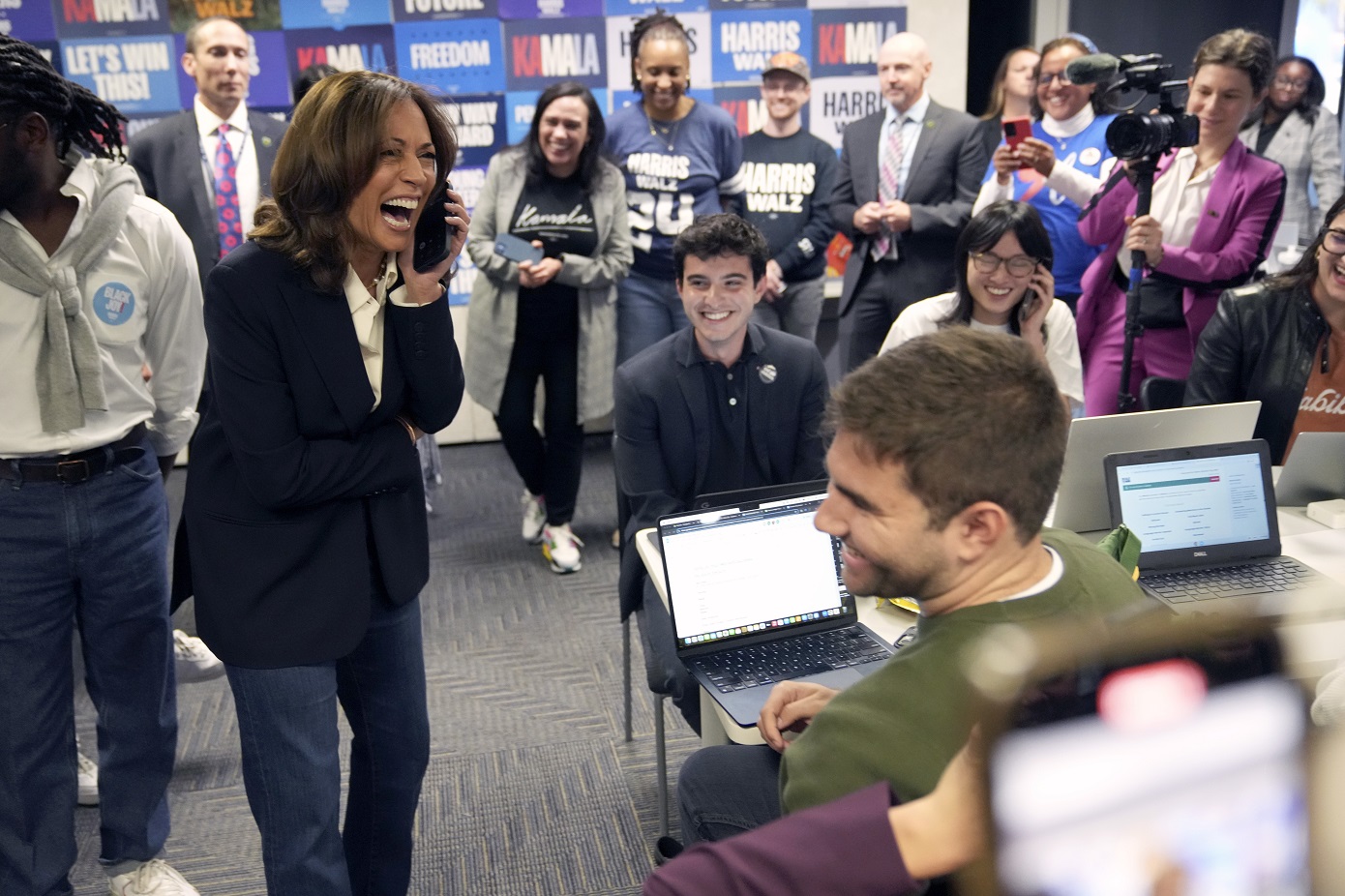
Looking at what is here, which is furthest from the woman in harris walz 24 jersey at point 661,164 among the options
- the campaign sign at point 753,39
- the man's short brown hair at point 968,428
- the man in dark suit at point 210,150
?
the man's short brown hair at point 968,428

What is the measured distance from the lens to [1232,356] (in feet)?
8.66

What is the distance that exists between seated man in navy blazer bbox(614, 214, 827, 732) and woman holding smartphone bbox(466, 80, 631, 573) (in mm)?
1310

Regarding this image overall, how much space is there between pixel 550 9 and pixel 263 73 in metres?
1.27

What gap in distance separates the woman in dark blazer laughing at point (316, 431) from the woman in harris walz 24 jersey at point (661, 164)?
93.6 inches

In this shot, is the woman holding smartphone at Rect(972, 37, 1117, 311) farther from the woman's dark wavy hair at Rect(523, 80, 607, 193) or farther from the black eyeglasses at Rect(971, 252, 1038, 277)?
the woman's dark wavy hair at Rect(523, 80, 607, 193)

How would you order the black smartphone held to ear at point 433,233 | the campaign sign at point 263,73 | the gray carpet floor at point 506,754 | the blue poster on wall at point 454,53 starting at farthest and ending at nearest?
the blue poster on wall at point 454,53 → the campaign sign at point 263,73 → the gray carpet floor at point 506,754 → the black smartphone held to ear at point 433,233

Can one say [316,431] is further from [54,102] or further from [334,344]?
[54,102]

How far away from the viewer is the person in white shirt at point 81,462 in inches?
73.6

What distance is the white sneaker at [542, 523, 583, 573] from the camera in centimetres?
400

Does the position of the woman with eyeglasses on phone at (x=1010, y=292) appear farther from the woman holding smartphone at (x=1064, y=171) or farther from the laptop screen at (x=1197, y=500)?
the woman holding smartphone at (x=1064, y=171)

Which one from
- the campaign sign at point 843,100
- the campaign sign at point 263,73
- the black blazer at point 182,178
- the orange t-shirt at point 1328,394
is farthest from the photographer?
the campaign sign at point 843,100

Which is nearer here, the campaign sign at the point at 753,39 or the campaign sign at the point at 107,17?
the campaign sign at the point at 107,17

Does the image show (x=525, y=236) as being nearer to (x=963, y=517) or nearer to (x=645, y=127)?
(x=645, y=127)

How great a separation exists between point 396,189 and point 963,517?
100 cm
